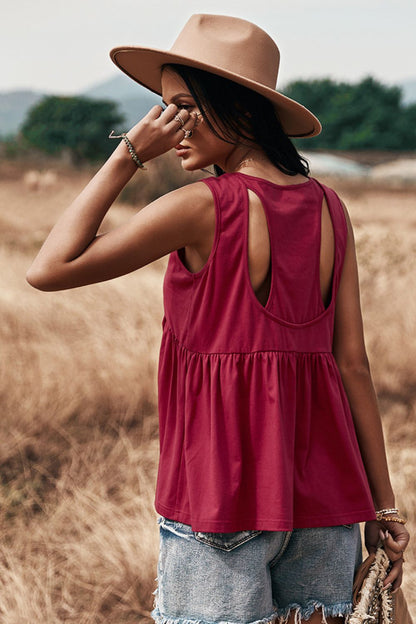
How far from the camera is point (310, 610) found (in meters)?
1.52

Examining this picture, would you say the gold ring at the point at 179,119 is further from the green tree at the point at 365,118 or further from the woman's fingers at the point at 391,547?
the green tree at the point at 365,118

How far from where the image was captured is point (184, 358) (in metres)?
1.47

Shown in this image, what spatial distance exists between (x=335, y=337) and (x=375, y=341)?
3575mm

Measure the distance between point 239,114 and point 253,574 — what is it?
33.4 inches

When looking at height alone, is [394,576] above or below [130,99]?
below

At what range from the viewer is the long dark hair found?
1.50m

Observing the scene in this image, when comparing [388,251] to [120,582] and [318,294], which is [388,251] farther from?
[318,294]

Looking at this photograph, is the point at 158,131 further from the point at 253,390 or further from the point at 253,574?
the point at 253,574

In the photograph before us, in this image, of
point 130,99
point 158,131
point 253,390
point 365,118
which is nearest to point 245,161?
point 158,131

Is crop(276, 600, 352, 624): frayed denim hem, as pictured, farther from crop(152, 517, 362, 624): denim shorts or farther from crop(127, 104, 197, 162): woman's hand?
crop(127, 104, 197, 162): woman's hand

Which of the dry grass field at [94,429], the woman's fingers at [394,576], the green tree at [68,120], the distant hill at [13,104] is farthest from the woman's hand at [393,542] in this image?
the distant hill at [13,104]

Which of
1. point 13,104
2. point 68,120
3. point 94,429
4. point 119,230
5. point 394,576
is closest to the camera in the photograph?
point 119,230

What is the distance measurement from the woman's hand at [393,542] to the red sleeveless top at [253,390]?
176 mm

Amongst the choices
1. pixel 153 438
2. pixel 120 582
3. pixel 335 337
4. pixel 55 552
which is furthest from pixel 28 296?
pixel 335 337
